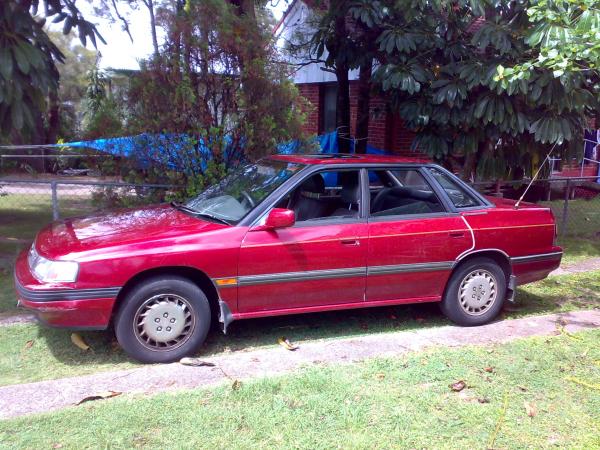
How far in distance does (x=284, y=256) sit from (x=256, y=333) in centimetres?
96

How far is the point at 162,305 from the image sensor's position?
4.39 metres

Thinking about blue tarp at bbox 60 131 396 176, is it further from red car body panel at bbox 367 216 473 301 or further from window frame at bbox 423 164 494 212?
red car body panel at bbox 367 216 473 301

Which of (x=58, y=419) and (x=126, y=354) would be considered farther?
(x=126, y=354)

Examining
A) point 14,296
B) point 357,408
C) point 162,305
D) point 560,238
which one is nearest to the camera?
point 357,408

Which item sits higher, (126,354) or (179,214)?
(179,214)

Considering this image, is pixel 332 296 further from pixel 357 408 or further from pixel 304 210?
pixel 357 408

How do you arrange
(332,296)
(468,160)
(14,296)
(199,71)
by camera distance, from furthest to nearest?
(468,160)
(199,71)
(14,296)
(332,296)

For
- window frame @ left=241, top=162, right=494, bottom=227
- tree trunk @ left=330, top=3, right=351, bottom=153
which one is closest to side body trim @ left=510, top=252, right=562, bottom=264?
window frame @ left=241, top=162, right=494, bottom=227

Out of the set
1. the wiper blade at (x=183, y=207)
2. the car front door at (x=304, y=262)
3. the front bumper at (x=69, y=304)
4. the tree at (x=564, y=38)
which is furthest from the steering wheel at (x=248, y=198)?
the tree at (x=564, y=38)

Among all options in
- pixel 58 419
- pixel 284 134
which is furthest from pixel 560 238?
pixel 58 419

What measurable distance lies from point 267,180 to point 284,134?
6.87ft

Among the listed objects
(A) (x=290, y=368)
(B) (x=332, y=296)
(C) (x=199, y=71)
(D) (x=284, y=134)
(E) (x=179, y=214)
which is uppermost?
(C) (x=199, y=71)

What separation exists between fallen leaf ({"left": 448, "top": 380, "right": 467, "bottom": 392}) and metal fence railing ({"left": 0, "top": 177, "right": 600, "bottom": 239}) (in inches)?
165

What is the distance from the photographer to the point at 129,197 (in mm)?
7305
